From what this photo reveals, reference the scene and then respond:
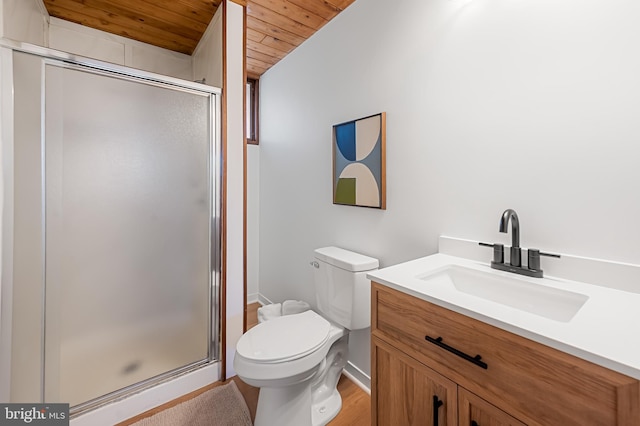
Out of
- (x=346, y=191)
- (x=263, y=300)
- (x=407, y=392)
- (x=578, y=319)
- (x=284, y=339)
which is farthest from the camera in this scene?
(x=263, y=300)

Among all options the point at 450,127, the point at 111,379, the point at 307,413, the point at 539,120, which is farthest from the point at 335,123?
the point at 111,379

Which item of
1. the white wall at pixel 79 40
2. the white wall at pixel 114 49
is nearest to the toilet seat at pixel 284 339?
the white wall at pixel 79 40

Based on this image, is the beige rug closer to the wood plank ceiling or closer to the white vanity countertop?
the white vanity countertop

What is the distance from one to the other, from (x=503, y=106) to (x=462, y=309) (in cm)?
83

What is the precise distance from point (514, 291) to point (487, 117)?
2.25ft

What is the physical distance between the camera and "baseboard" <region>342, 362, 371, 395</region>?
165 cm

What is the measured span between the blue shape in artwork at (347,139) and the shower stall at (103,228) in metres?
0.76

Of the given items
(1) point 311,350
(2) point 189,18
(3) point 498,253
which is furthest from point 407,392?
(2) point 189,18

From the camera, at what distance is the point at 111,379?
147cm

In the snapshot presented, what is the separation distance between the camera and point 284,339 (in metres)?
1.31

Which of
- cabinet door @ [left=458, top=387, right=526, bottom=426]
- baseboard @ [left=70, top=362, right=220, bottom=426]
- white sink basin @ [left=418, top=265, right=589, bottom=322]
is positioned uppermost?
white sink basin @ [left=418, top=265, right=589, bottom=322]

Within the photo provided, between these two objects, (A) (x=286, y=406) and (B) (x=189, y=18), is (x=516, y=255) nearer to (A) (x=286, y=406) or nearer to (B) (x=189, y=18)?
(A) (x=286, y=406)

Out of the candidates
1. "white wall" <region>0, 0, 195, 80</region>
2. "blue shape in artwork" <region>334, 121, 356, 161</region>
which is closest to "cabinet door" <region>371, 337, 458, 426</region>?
"blue shape in artwork" <region>334, 121, 356, 161</region>

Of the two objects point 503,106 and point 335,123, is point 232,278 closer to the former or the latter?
point 335,123
